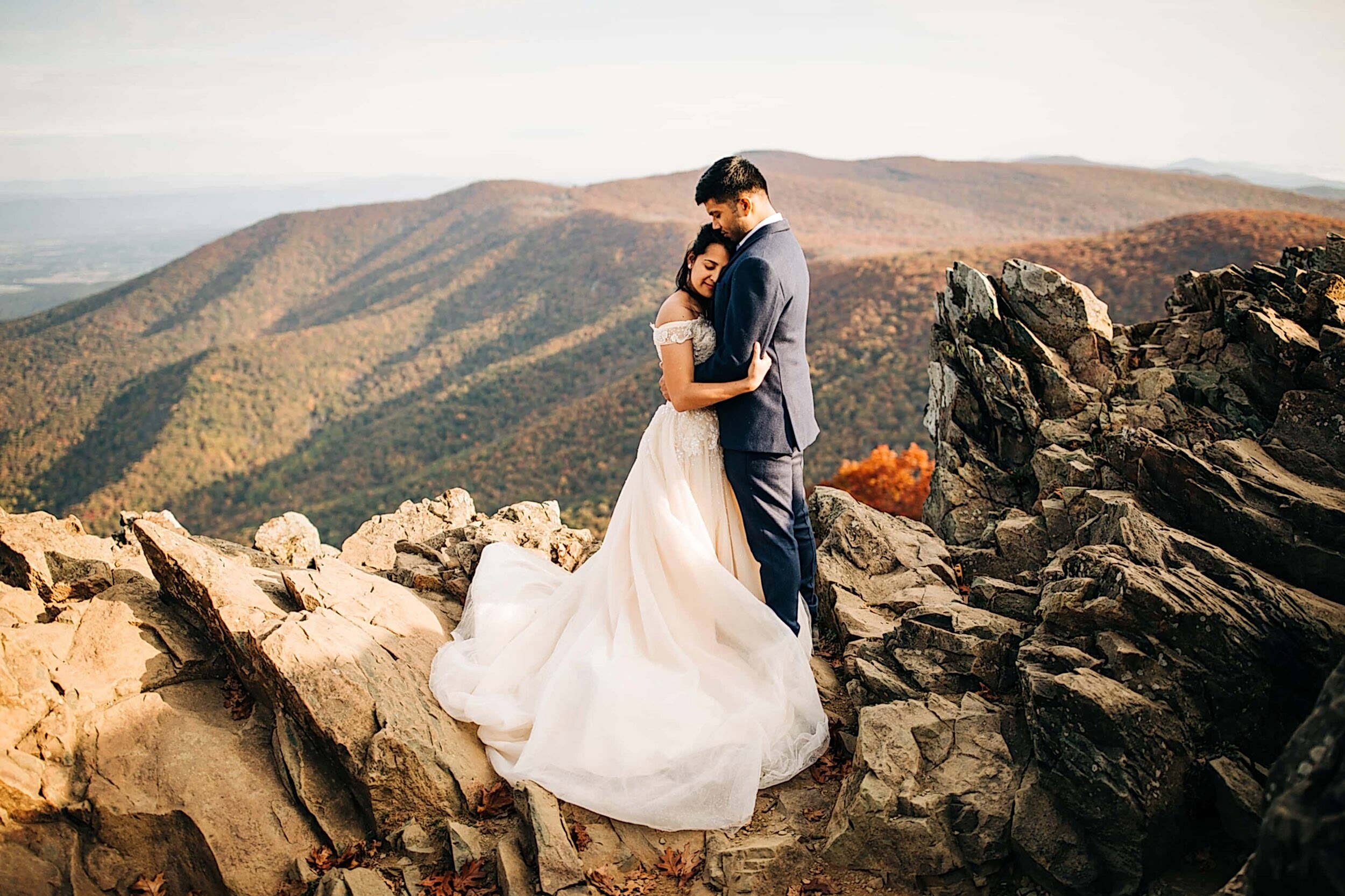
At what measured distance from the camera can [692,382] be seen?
16.0 feet

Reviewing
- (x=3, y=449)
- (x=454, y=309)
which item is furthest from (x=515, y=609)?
(x=454, y=309)

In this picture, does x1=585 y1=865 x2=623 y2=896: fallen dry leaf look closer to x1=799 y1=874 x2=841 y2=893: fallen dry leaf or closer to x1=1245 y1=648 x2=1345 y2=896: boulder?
x1=799 y1=874 x2=841 y2=893: fallen dry leaf

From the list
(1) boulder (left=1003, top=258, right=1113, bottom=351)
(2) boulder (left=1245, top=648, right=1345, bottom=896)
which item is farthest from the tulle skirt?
(1) boulder (left=1003, top=258, right=1113, bottom=351)

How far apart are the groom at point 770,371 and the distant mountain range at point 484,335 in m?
22.0

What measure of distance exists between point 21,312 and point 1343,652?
142570 millimetres

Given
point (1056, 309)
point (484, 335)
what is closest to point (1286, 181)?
point (484, 335)

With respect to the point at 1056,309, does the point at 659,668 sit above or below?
below

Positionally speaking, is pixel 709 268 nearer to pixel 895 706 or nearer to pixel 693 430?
pixel 693 430

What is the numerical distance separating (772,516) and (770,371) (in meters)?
0.98

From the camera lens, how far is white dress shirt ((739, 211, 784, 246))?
184 inches

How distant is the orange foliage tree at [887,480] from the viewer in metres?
29.1

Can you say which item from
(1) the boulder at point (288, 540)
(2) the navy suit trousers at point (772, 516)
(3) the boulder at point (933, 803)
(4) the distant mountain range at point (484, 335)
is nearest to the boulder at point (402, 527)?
(1) the boulder at point (288, 540)

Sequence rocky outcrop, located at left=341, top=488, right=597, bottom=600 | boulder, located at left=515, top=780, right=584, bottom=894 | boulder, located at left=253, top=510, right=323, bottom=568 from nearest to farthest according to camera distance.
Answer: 1. boulder, located at left=515, top=780, right=584, bottom=894
2. rocky outcrop, located at left=341, top=488, right=597, bottom=600
3. boulder, located at left=253, top=510, right=323, bottom=568

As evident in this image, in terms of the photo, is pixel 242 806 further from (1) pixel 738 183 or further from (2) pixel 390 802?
(1) pixel 738 183
